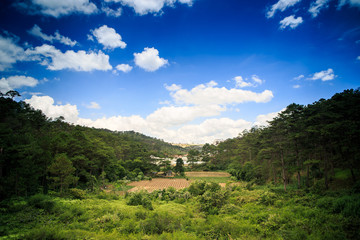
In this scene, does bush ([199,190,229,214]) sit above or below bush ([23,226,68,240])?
below

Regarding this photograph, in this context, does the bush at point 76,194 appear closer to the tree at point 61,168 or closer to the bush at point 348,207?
the tree at point 61,168

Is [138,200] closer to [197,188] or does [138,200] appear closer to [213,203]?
[213,203]

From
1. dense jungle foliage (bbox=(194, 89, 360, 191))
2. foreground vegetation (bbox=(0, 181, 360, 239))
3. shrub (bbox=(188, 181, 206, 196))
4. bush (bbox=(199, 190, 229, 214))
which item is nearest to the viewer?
foreground vegetation (bbox=(0, 181, 360, 239))

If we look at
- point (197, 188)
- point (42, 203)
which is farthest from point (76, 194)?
point (197, 188)

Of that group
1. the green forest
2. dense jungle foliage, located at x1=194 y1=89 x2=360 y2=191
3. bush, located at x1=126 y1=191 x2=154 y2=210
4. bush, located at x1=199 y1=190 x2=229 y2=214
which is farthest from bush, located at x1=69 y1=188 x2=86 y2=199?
dense jungle foliage, located at x1=194 y1=89 x2=360 y2=191

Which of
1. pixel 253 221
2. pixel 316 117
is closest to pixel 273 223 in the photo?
pixel 253 221

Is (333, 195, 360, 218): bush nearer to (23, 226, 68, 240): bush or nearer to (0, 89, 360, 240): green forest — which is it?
(0, 89, 360, 240): green forest

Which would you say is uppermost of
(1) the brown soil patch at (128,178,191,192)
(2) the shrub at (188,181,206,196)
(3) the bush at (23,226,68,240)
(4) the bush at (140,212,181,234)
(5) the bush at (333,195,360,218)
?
(3) the bush at (23,226,68,240)

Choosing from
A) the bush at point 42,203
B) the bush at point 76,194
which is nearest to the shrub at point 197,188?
the bush at point 76,194

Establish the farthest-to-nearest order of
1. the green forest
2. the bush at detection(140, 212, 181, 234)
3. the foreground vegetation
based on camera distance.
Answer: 1. the bush at detection(140, 212, 181, 234)
2. the green forest
3. the foreground vegetation

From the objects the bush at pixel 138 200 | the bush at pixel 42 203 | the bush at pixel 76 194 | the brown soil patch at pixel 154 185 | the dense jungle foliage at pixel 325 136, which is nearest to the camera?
the bush at pixel 42 203

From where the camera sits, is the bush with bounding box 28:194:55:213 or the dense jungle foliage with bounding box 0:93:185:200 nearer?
the bush with bounding box 28:194:55:213

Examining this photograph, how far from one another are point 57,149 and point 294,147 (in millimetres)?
32965

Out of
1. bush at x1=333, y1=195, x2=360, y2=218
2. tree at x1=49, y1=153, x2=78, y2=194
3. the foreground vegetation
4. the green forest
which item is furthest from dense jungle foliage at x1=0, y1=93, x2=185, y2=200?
bush at x1=333, y1=195, x2=360, y2=218
